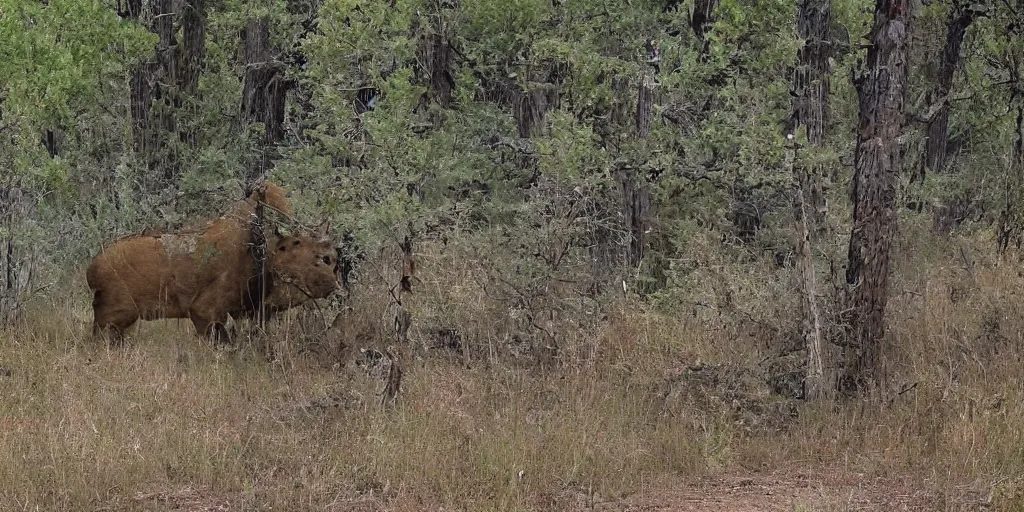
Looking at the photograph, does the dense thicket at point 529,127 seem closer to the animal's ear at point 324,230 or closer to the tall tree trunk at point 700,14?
the tall tree trunk at point 700,14

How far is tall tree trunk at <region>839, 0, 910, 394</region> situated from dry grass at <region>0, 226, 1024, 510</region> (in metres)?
0.39

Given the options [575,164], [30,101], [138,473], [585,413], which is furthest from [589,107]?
[138,473]

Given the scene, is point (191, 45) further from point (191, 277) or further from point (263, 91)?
point (191, 277)

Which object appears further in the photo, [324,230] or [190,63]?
[190,63]

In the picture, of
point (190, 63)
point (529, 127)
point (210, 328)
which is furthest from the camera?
point (529, 127)

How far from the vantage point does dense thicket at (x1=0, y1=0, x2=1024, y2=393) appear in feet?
25.1

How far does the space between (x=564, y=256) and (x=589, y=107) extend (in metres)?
2.31

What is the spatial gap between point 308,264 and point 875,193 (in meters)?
4.50

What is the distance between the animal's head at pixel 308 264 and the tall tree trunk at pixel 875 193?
413 centimetres

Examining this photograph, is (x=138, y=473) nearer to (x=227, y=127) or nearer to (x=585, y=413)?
(x=585, y=413)

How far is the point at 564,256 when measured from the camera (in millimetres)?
8617

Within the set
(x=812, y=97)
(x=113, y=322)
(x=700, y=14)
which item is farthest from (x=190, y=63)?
(x=812, y=97)

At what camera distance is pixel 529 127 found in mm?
14016

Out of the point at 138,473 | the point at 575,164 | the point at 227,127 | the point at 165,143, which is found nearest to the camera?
the point at 138,473
